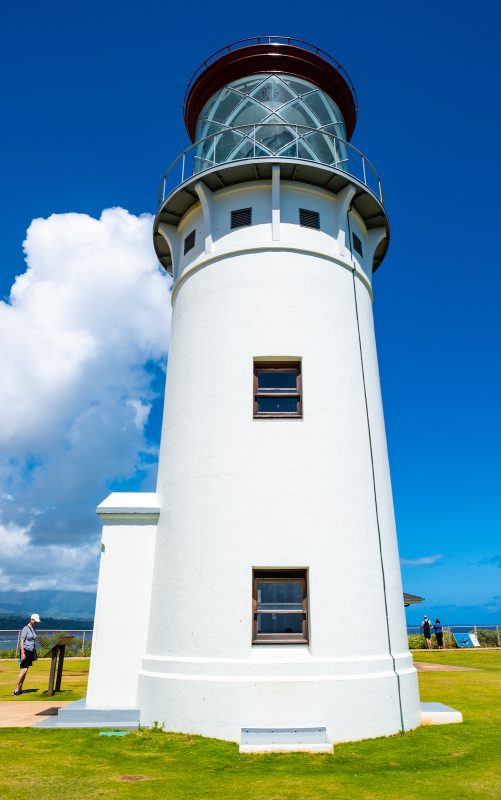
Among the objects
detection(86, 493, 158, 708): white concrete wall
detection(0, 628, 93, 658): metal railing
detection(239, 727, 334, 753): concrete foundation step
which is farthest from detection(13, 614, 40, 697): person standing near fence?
detection(0, 628, 93, 658): metal railing

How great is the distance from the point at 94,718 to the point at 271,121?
44.1 ft

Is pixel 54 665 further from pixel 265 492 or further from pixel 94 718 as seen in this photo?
pixel 265 492

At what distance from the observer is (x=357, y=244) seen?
543 inches

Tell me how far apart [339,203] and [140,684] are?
10.8 metres

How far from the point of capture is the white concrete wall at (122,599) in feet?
34.4

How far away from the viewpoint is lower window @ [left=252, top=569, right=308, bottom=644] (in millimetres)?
9805

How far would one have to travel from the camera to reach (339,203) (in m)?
13.1

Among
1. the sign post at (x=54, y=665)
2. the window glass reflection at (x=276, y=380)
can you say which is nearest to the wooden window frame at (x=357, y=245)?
the window glass reflection at (x=276, y=380)

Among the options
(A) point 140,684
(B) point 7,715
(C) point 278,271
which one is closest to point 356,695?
(A) point 140,684

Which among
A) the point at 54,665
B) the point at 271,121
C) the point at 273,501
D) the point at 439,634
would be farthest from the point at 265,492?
the point at 439,634

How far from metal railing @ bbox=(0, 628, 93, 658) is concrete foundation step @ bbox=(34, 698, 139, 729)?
12.7m

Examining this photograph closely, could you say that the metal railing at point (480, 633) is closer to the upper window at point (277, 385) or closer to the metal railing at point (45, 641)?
the metal railing at point (45, 641)

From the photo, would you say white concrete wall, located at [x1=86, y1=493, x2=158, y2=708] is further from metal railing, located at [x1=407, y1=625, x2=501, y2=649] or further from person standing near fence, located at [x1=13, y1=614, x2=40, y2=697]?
metal railing, located at [x1=407, y1=625, x2=501, y2=649]

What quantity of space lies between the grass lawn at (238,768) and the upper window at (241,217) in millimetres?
9989
